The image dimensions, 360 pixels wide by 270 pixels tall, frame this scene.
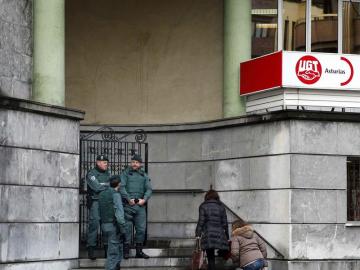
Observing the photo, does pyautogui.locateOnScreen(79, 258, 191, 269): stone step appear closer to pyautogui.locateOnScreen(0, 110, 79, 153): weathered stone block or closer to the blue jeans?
pyautogui.locateOnScreen(0, 110, 79, 153): weathered stone block

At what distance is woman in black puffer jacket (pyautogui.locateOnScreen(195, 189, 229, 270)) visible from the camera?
16.9 metres

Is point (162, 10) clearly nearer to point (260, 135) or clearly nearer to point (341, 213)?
point (260, 135)

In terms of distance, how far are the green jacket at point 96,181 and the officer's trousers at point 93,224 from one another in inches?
7.5

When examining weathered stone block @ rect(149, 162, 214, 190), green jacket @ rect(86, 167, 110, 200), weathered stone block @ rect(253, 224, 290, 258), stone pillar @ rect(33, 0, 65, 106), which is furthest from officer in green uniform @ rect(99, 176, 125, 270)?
weathered stone block @ rect(149, 162, 214, 190)

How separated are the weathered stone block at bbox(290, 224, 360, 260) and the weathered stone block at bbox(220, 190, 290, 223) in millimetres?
429

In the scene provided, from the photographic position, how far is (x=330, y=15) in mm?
20453

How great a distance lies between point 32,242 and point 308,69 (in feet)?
22.8

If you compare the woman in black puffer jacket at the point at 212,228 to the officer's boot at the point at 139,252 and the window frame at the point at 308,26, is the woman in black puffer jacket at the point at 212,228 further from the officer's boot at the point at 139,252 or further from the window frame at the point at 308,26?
the window frame at the point at 308,26

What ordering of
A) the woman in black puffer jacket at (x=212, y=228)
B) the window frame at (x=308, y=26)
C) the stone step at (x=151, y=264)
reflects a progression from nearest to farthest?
the woman in black puffer jacket at (x=212, y=228), the stone step at (x=151, y=264), the window frame at (x=308, y=26)

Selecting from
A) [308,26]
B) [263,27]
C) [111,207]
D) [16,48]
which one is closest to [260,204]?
[111,207]

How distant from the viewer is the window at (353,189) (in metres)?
18.9

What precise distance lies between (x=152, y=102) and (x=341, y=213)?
239 inches

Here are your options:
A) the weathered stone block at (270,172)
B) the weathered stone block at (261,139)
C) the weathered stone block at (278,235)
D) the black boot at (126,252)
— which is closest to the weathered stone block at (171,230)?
the weathered stone block at (261,139)

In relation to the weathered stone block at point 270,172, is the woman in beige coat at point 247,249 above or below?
below
